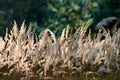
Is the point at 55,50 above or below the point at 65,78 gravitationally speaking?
above

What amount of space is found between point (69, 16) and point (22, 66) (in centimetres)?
470

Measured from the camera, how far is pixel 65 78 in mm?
4148

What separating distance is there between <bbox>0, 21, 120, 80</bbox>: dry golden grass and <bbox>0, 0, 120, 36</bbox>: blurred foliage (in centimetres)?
404

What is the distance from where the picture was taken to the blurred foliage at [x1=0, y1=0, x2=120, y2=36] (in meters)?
8.66

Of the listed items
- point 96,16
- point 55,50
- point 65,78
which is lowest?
point 65,78

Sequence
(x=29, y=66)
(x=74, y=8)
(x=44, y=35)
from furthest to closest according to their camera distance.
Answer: (x=74, y=8)
(x=29, y=66)
(x=44, y=35)

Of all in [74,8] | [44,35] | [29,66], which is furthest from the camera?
[74,8]

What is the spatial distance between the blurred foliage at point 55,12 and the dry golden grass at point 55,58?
404 cm

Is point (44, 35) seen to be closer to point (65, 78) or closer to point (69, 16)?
point (65, 78)

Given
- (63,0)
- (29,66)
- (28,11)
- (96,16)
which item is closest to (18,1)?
(28,11)

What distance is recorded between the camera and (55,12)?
29.2ft

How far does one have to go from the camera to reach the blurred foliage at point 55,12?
866cm

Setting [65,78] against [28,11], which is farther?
[28,11]

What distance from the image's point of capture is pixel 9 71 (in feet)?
13.7
